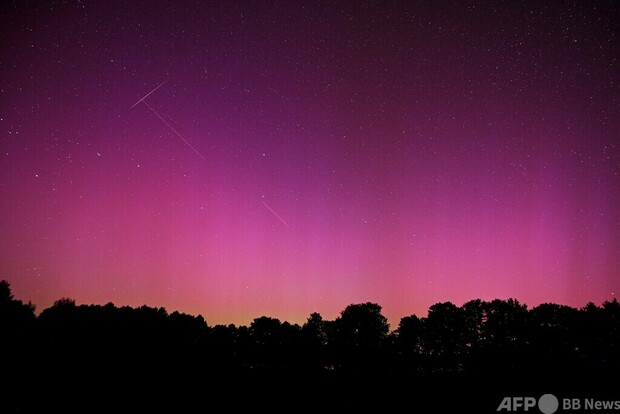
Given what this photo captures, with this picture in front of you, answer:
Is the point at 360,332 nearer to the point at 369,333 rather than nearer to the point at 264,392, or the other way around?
the point at 369,333

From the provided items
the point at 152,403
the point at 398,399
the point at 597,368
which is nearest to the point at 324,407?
the point at 398,399

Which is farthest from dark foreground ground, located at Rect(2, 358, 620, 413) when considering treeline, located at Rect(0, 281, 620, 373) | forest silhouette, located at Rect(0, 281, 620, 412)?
treeline, located at Rect(0, 281, 620, 373)

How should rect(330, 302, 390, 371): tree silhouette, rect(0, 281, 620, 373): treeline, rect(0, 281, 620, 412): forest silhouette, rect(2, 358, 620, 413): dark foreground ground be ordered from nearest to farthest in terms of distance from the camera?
rect(2, 358, 620, 413): dark foreground ground, rect(0, 281, 620, 412): forest silhouette, rect(0, 281, 620, 373): treeline, rect(330, 302, 390, 371): tree silhouette

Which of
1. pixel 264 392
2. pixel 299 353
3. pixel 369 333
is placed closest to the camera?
pixel 264 392

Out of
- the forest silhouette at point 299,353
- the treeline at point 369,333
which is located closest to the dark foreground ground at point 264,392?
the forest silhouette at point 299,353

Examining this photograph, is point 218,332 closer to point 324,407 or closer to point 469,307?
point 469,307

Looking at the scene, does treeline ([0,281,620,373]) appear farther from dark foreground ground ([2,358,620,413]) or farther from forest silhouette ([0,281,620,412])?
dark foreground ground ([2,358,620,413])

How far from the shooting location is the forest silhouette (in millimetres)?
31719

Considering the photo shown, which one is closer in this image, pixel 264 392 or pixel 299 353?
pixel 264 392

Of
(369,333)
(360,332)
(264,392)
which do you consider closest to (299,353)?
(360,332)

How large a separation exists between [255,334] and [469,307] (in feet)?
212

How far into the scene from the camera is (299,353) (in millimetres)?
102188

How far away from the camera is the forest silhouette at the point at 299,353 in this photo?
31719 mm

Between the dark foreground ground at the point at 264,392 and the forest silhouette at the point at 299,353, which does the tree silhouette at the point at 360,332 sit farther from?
the dark foreground ground at the point at 264,392
